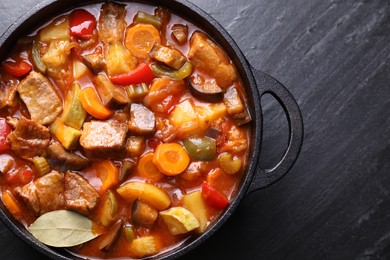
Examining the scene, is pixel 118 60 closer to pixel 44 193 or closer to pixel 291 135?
pixel 44 193

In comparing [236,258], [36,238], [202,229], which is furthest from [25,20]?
[236,258]

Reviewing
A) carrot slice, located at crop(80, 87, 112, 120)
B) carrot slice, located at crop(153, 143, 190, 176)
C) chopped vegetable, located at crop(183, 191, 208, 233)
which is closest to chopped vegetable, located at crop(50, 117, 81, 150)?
carrot slice, located at crop(80, 87, 112, 120)

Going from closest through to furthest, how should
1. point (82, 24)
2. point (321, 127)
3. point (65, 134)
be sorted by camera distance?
1. point (65, 134)
2. point (82, 24)
3. point (321, 127)

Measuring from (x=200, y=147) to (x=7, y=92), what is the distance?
3.66 feet

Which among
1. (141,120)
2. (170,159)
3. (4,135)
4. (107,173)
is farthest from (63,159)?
(170,159)

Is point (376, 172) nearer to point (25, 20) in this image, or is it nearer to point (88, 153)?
point (88, 153)

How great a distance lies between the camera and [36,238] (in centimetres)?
377

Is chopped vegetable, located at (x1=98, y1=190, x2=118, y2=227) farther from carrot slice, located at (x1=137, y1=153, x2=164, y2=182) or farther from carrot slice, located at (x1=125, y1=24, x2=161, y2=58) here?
carrot slice, located at (x1=125, y1=24, x2=161, y2=58)

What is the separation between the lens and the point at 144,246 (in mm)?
3809

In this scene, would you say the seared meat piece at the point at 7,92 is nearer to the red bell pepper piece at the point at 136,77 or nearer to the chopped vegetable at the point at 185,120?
the red bell pepper piece at the point at 136,77

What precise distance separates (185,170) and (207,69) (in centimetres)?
58

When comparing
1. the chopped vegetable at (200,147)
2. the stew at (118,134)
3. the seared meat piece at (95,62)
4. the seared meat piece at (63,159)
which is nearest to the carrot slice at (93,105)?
the stew at (118,134)

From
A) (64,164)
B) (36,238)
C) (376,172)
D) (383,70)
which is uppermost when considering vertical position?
(383,70)

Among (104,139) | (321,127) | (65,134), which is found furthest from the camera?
Result: (321,127)
